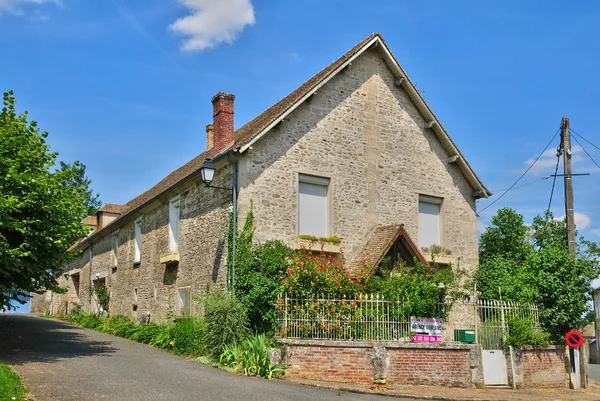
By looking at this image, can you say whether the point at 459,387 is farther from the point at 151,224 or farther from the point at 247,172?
the point at 151,224

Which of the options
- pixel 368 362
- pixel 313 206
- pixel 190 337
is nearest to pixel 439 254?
pixel 313 206

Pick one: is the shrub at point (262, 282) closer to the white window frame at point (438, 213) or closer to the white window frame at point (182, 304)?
the white window frame at point (182, 304)

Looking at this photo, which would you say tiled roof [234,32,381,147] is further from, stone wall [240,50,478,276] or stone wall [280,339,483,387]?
stone wall [280,339,483,387]

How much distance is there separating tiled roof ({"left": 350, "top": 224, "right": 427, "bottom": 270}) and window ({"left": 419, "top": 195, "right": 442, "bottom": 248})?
7.21ft

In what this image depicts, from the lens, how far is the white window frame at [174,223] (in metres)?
20.2

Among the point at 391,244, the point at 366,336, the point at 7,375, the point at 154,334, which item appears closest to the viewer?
the point at 7,375

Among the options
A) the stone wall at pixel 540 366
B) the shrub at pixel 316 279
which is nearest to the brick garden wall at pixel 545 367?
the stone wall at pixel 540 366

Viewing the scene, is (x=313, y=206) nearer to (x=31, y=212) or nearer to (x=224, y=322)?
(x=224, y=322)

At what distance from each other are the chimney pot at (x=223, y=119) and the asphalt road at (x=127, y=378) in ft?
21.0

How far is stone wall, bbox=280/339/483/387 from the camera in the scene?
13273mm

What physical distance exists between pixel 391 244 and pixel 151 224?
9673 mm

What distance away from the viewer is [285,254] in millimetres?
15273

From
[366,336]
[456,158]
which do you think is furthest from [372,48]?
[366,336]

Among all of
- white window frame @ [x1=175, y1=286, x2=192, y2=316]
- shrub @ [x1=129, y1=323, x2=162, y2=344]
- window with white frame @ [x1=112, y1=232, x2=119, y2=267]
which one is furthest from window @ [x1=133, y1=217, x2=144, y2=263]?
white window frame @ [x1=175, y1=286, x2=192, y2=316]
